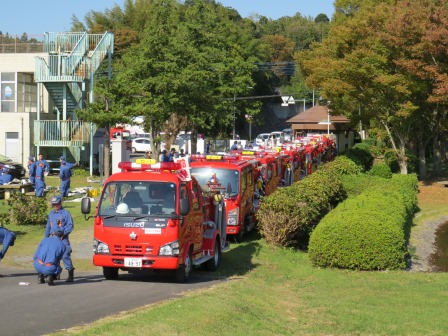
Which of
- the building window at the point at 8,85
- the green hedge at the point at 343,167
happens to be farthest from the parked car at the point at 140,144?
the green hedge at the point at 343,167

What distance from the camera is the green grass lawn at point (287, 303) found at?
32.4 ft

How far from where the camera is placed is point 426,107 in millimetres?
42562

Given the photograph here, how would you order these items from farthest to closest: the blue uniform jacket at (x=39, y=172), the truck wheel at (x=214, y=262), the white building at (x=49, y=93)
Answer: the white building at (x=49, y=93) → the blue uniform jacket at (x=39, y=172) → the truck wheel at (x=214, y=262)

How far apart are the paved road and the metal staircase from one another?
25.0 m

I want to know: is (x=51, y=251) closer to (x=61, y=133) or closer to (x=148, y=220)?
(x=148, y=220)

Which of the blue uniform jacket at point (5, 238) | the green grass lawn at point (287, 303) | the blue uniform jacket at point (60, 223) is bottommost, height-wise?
the green grass lawn at point (287, 303)

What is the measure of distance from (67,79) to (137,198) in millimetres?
26956

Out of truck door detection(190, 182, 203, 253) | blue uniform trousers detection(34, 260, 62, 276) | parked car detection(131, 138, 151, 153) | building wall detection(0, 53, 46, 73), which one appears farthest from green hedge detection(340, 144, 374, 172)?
blue uniform trousers detection(34, 260, 62, 276)

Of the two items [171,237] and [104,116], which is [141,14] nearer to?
[104,116]

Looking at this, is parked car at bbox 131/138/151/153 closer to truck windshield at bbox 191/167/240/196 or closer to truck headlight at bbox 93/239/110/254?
truck windshield at bbox 191/167/240/196

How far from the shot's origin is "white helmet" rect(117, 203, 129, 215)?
1358 cm

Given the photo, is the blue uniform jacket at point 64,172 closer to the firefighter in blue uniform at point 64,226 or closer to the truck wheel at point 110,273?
the truck wheel at point 110,273

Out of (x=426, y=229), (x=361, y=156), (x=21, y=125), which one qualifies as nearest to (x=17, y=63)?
(x=21, y=125)

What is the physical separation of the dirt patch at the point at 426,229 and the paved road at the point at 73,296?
8340mm
